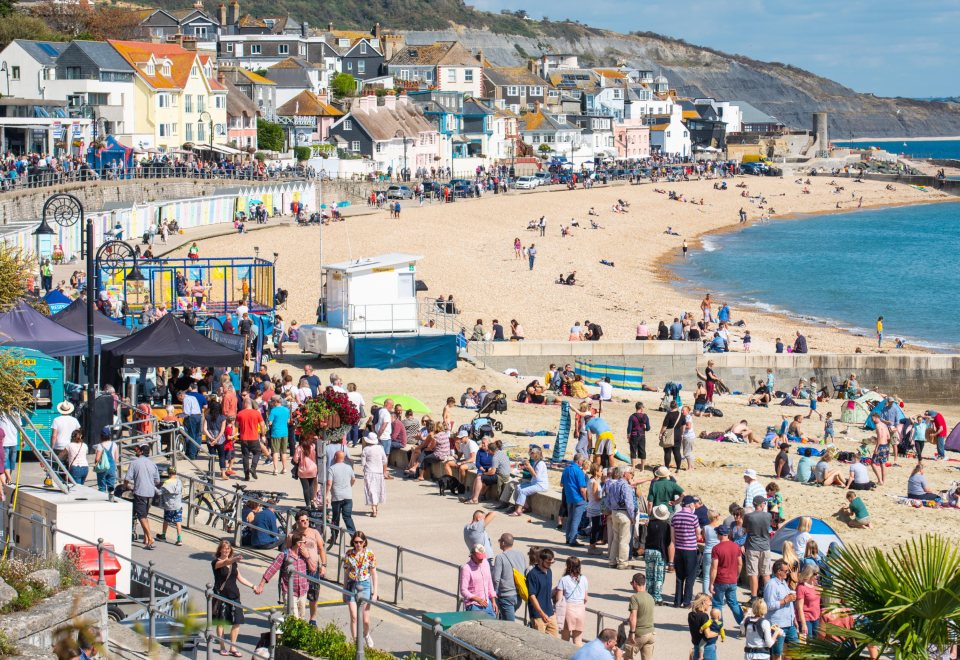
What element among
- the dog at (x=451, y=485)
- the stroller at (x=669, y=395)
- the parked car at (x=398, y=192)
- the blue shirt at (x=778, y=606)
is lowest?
the stroller at (x=669, y=395)

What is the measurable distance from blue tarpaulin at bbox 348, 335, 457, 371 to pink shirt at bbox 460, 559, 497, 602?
49.0 feet

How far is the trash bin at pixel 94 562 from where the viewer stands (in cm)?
1048

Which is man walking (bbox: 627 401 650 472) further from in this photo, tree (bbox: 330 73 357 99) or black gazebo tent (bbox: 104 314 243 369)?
tree (bbox: 330 73 357 99)

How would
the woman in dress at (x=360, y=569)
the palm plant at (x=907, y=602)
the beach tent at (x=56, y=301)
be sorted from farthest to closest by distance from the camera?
the beach tent at (x=56, y=301), the woman in dress at (x=360, y=569), the palm plant at (x=907, y=602)

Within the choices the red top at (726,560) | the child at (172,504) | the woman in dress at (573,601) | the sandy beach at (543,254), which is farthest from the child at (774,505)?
the sandy beach at (543,254)

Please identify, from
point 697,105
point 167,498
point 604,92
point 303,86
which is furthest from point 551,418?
point 697,105

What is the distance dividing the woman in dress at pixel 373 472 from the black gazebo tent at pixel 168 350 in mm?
4335

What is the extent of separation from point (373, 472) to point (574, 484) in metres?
2.29

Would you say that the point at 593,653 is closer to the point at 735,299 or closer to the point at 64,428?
the point at 64,428

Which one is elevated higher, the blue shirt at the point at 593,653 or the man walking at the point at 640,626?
the blue shirt at the point at 593,653

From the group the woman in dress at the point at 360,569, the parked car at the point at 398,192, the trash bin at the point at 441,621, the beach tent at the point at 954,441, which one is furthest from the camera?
the parked car at the point at 398,192

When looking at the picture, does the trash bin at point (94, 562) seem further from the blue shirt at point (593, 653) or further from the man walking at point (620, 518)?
the man walking at point (620, 518)

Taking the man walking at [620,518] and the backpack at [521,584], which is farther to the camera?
the man walking at [620,518]

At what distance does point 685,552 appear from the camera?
12.4 meters
